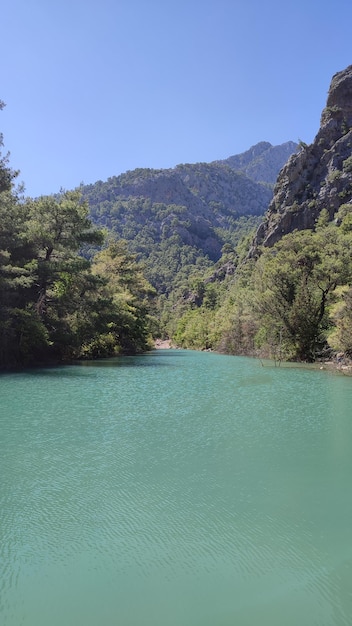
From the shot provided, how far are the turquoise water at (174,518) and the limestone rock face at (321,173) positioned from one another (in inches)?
2141

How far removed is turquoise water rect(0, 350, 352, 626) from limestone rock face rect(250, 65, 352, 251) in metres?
54.4

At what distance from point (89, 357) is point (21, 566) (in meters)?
32.6

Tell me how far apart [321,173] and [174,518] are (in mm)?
67732

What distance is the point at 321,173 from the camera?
218ft

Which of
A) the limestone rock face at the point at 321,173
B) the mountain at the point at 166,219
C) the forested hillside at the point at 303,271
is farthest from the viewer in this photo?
the mountain at the point at 166,219

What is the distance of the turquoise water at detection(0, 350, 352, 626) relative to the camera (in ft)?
14.7

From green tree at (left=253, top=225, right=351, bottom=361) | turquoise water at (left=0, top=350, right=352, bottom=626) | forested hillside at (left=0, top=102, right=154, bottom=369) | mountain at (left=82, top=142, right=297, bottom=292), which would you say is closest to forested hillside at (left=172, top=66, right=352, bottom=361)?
green tree at (left=253, top=225, right=351, bottom=361)

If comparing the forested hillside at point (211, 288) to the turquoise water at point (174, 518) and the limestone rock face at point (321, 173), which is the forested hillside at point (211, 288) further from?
the turquoise water at point (174, 518)

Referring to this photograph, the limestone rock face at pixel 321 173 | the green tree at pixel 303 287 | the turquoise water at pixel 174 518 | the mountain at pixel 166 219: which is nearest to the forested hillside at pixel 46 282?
the green tree at pixel 303 287

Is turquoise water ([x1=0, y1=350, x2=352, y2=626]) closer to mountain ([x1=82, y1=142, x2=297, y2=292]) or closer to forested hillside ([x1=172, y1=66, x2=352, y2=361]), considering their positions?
forested hillside ([x1=172, y1=66, x2=352, y2=361])

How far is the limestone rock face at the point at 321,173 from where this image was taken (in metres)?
62.0

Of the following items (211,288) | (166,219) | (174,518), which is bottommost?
(174,518)

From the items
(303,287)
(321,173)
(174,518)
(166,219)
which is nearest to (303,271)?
(303,287)

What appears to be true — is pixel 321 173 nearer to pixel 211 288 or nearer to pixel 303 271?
pixel 211 288
